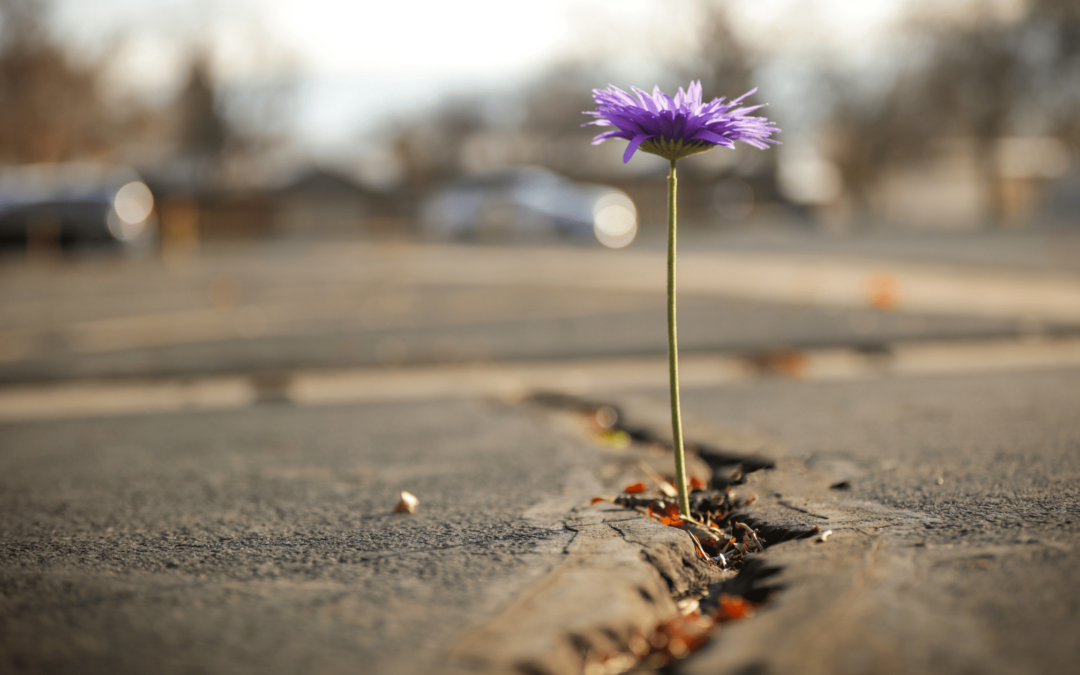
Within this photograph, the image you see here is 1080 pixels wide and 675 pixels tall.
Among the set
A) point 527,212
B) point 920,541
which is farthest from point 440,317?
point 527,212

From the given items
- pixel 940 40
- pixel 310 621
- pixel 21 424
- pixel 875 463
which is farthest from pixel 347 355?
pixel 940 40

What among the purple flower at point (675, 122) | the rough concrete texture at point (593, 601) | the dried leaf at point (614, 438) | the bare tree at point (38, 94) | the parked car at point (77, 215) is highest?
the bare tree at point (38, 94)

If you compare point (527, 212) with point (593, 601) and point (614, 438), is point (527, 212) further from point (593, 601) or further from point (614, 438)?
point (593, 601)

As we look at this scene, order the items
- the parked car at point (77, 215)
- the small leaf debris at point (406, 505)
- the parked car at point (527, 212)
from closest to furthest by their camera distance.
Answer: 1. the small leaf debris at point (406, 505)
2. the parked car at point (77, 215)
3. the parked car at point (527, 212)

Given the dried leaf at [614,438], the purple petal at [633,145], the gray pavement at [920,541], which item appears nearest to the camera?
the gray pavement at [920,541]

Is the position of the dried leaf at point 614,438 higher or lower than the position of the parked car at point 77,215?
lower

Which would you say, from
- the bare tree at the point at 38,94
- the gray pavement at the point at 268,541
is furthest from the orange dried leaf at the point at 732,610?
the bare tree at the point at 38,94

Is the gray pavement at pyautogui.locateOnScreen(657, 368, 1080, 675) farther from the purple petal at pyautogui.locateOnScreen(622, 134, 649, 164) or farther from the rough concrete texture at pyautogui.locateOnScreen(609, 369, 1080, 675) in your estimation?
the purple petal at pyautogui.locateOnScreen(622, 134, 649, 164)

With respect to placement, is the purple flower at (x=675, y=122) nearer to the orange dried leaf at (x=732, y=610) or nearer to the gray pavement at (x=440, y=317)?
the orange dried leaf at (x=732, y=610)
